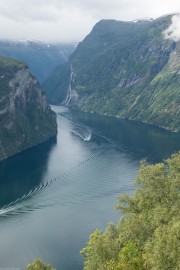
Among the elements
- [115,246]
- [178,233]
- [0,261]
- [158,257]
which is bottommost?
[0,261]

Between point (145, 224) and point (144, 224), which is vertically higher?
point (145, 224)

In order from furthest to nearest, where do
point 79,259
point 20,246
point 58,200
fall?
point 58,200, point 20,246, point 79,259

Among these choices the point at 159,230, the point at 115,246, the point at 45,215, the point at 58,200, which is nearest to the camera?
the point at 159,230

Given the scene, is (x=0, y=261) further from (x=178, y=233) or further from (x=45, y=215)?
(x=178, y=233)

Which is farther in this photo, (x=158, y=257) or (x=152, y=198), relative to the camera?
(x=152, y=198)

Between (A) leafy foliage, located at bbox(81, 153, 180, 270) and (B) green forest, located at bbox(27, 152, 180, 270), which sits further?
(B) green forest, located at bbox(27, 152, 180, 270)

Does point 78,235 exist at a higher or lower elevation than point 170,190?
lower

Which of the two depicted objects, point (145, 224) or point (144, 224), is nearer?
point (145, 224)

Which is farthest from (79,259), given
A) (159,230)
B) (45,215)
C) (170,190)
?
(159,230)

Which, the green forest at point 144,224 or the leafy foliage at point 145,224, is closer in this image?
the leafy foliage at point 145,224
